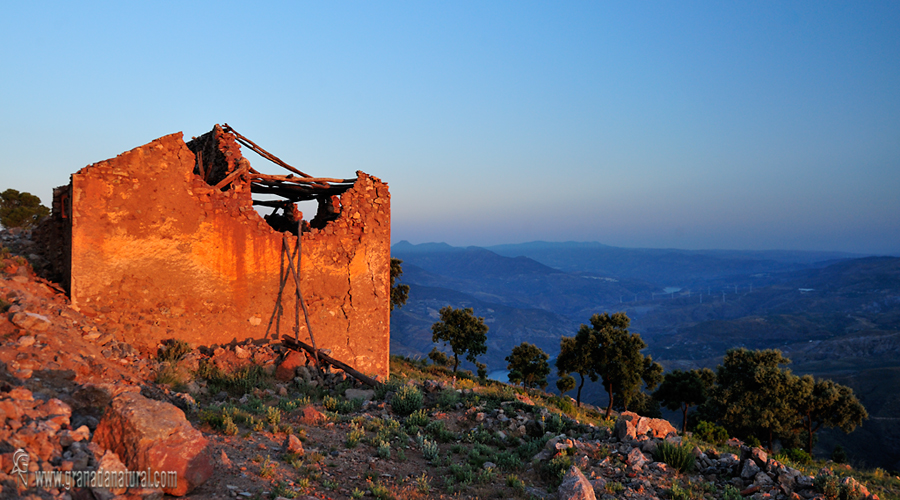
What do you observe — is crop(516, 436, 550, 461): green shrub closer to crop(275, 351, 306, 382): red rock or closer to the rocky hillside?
the rocky hillside

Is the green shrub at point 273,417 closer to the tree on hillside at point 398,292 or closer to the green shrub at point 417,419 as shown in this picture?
the green shrub at point 417,419

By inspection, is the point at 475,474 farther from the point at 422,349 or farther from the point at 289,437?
the point at 422,349

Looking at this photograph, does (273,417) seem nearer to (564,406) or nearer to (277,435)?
(277,435)

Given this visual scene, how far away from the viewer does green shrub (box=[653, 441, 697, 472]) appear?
673 cm

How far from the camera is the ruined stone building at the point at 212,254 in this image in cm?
845

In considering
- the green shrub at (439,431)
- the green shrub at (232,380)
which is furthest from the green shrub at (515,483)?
the green shrub at (232,380)

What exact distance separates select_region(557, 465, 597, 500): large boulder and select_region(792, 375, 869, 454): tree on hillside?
26327 millimetres

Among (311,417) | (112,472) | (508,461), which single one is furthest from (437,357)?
(112,472)

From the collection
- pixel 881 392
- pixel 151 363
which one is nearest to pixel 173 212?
pixel 151 363

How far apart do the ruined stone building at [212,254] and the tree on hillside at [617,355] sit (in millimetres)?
20054

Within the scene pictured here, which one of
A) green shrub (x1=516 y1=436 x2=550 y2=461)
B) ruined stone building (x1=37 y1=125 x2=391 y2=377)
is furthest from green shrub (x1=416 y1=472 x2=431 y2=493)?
ruined stone building (x1=37 y1=125 x2=391 y2=377)

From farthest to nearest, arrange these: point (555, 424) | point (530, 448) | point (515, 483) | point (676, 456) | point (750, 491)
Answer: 1. point (555, 424)
2. point (530, 448)
3. point (676, 456)
4. point (750, 491)
5. point (515, 483)

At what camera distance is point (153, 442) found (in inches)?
166

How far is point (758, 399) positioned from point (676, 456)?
23426 millimetres
